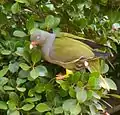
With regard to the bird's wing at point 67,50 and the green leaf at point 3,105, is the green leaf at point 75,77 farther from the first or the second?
the green leaf at point 3,105

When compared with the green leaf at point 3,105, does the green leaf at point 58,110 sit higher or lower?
higher

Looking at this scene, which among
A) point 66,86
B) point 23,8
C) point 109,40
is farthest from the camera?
point 109,40

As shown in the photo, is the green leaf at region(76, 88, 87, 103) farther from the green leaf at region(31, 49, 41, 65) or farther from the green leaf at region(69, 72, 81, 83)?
the green leaf at region(31, 49, 41, 65)

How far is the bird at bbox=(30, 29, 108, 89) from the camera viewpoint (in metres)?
0.90

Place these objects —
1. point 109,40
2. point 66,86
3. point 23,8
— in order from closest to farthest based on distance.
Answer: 1. point 66,86
2. point 23,8
3. point 109,40

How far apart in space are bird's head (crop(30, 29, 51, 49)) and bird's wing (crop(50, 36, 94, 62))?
33mm

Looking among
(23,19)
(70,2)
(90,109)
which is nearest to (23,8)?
(23,19)

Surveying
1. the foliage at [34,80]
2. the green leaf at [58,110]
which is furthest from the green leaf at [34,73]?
the green leaf at [58,110]

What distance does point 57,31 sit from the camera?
0.96 meters

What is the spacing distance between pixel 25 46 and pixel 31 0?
14 centimetres

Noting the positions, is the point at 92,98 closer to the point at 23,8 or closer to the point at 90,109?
the point at 90,109

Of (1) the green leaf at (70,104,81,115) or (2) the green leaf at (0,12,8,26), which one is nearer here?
(1) the green leaf at (70,104,81,115)

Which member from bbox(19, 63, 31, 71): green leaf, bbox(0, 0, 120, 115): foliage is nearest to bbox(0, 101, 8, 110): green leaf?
bbox(0, 0, 120, 115): foliage

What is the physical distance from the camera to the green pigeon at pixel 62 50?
90cm
